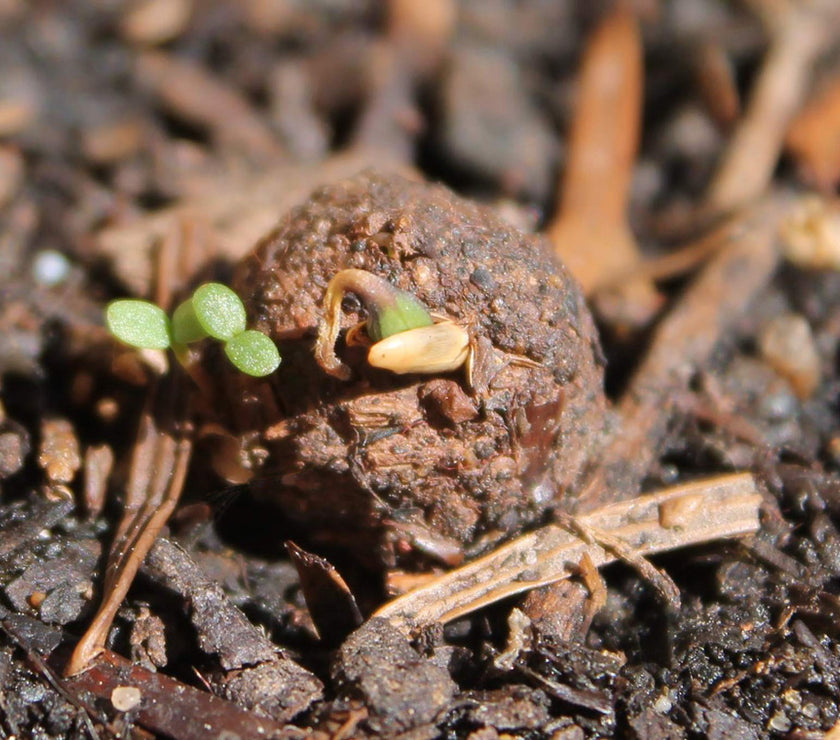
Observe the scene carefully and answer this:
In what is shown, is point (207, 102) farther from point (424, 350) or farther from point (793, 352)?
point (793, 352)

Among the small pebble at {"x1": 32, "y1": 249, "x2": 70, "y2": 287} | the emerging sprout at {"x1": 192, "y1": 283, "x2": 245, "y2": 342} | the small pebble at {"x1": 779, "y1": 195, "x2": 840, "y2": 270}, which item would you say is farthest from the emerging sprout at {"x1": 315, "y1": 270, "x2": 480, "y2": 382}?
the small pebble at {"x1": 779, "y1": 195, "x2": 840, "y2": 270}

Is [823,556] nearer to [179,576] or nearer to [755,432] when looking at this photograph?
[755,432]

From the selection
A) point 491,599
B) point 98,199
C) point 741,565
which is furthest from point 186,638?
→ point 98,199

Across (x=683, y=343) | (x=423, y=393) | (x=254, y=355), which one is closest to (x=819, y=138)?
(x=683, y=343)

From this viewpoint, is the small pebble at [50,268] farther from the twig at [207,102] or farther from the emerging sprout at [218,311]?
the emerging sprout at [218,311]

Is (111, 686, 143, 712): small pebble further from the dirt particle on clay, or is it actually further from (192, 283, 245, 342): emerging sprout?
(192, 283, 245, 342): emerging sprout
